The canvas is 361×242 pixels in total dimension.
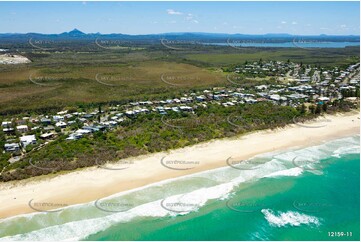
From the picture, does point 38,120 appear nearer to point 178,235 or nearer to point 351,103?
point 178,235

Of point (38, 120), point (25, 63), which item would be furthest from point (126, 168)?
point (25, 63)

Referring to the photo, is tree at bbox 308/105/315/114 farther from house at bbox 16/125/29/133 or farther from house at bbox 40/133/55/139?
house at bbox 16/125/29/133

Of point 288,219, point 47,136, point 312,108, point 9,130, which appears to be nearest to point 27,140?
point 47,136

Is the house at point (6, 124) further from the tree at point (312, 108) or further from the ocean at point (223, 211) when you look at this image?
the tree at point (312, 108)

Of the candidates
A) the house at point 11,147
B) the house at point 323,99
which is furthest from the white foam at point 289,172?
the house at point 323,99

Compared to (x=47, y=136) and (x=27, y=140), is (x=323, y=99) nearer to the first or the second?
(x=47, y=136)

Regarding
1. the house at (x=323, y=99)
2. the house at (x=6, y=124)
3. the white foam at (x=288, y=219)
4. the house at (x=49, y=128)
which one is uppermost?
the house at (x=323, y=99)
